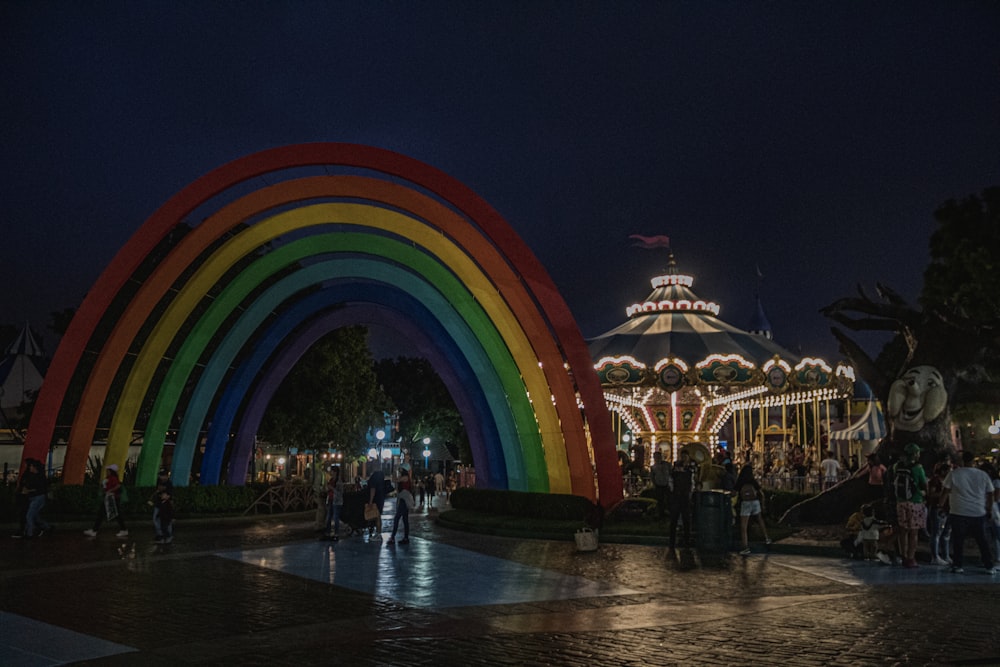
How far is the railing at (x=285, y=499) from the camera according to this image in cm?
2614

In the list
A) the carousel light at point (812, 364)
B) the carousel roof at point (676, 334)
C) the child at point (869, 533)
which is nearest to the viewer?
the child at point (869, 533)

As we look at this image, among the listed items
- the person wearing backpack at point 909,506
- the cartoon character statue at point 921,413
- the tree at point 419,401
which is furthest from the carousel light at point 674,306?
the tree at point 419,401

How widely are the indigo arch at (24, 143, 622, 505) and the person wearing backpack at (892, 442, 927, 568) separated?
7628 mm

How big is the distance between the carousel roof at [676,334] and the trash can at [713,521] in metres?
13.5

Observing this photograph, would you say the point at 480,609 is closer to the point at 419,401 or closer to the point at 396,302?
the point at 396,302

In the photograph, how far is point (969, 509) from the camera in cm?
1241

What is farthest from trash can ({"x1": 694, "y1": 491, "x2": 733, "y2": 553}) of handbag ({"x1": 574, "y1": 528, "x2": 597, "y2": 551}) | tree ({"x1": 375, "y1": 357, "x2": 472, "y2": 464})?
tree ({"x1": 375, "y1": 357, "x2": 472, "y2": 464})

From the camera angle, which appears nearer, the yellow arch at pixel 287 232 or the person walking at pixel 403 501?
the person walking at pixel 403 501

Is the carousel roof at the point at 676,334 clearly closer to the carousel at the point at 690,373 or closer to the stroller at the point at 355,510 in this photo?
the carousel at the point at 690,373

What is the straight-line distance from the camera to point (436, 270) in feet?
78.9

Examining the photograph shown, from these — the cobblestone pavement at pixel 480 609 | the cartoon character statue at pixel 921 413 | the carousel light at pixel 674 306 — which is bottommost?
the cobblestone pavement at pixel 480 609

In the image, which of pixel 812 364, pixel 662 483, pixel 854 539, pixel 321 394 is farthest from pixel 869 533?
pixel 321 394

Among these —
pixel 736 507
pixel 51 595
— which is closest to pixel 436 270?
pixel 736 507

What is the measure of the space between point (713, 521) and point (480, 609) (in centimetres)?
665
